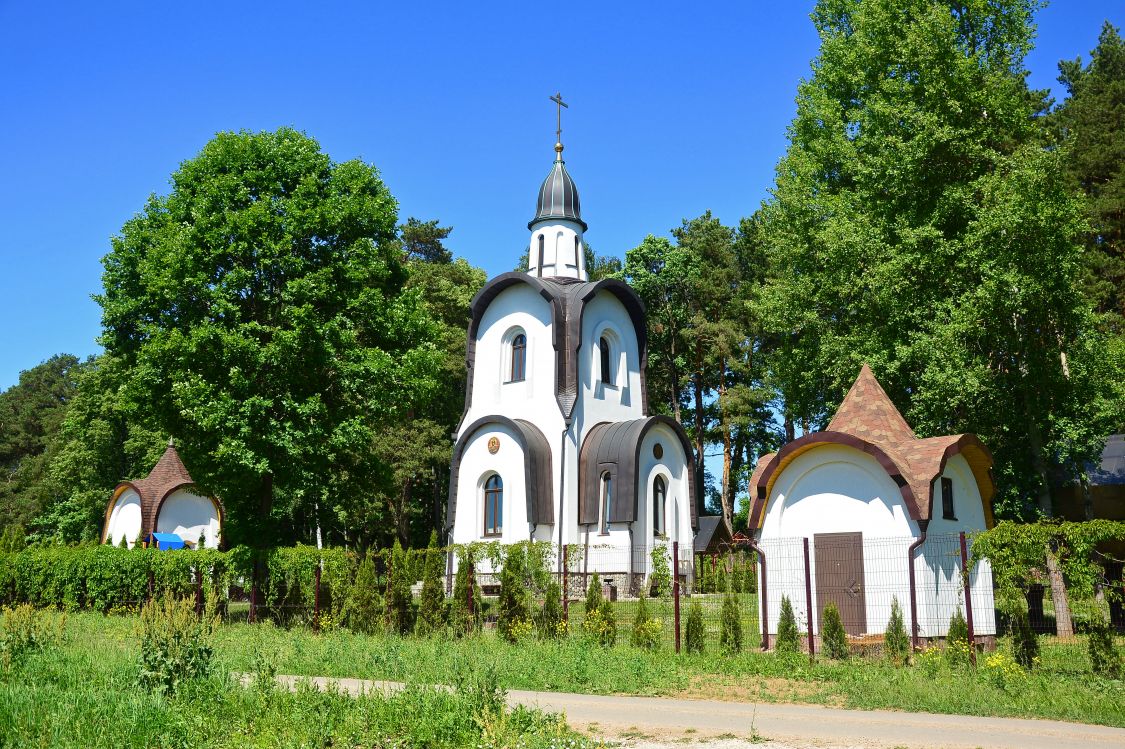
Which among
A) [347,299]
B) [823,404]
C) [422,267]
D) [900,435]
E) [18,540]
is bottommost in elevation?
[18,540]

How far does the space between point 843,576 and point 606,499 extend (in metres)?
11.1

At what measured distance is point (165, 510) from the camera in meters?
34.7

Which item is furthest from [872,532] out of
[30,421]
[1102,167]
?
[30,421]

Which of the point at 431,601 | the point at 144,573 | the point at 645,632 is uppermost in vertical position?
the point at 144,573

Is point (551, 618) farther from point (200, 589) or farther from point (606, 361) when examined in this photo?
point (606, 361)

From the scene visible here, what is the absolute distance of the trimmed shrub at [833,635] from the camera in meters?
13.7

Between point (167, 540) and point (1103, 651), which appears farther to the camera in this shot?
point (167, 540)

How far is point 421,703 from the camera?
8.22 m

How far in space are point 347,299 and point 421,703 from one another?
14261 mm

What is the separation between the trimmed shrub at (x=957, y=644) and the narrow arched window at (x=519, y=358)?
1764cm

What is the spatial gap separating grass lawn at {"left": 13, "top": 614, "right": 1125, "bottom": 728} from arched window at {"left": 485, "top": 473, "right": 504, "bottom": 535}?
37.9ft

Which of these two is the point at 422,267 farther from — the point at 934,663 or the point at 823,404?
the point at 934,663

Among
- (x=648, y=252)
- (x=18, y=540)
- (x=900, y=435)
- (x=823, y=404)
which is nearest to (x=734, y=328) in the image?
(x=648, y=252)

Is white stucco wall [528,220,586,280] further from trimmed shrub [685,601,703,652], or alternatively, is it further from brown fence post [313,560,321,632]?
trimmed shrub [685,601,703,652]
